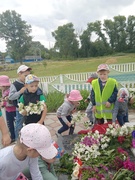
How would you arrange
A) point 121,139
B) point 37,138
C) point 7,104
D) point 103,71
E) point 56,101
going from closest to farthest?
point 37,138
point 121,139
point 103,71
point 7,104
point 56,101

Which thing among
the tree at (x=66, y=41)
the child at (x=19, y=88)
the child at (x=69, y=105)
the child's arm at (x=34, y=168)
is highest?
the tree at (x=66, y=41)

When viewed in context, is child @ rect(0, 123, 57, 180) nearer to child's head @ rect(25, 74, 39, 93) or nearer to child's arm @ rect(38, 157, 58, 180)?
child's arm @ rect(38, 157, 58, 180)

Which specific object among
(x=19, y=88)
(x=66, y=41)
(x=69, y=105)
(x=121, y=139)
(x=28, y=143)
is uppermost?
(x=66, y=41)

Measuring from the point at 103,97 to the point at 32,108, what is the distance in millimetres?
1119

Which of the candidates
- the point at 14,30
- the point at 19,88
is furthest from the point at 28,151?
the point at 14,30

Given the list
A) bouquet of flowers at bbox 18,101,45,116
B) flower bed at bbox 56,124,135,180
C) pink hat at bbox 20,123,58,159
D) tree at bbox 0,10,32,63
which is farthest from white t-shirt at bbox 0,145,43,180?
tree at bbox 0,10,32,63

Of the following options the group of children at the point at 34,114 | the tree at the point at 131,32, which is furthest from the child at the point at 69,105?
the tree at the point at 131,32

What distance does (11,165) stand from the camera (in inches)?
59.1

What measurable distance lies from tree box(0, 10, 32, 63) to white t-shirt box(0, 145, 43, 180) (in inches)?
1609

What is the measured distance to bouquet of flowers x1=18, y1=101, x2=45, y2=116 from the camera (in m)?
2.50

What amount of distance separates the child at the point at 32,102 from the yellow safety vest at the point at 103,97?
34.1 inches

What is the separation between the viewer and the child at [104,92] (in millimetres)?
2863

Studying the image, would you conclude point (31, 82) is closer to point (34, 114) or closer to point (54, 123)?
point (34, 114)

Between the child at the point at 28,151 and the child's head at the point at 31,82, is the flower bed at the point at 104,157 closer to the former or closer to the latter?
the child at the point at 28,151
